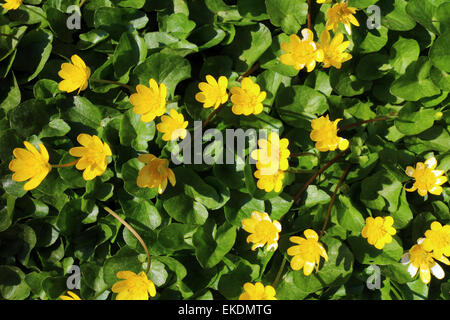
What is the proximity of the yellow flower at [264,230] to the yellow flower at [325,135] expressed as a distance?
0.31 metres

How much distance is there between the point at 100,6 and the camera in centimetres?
168

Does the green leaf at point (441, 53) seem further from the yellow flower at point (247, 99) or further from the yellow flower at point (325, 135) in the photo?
the yellow flower at point (247, 99)

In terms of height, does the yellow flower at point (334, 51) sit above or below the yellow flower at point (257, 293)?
above

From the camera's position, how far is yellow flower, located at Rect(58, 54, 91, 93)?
56.9 inches

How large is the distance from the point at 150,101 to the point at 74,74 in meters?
0.31

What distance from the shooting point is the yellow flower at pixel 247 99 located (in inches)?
55.5

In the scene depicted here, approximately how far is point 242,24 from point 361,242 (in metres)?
0.96

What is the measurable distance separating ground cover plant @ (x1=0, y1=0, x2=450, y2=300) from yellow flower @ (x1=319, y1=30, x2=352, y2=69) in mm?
54

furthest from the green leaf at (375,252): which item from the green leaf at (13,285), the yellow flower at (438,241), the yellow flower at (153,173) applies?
the green leaf at (13,285)

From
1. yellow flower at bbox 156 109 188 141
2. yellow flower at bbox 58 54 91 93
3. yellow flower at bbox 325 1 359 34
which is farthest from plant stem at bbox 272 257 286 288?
yellow flower at bbox 58 54 91 93

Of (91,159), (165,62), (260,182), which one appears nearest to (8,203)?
(91,159)

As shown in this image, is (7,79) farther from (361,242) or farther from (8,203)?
(361,242)

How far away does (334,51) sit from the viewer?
1.47 metres

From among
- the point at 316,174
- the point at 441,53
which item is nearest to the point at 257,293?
the point at 316,174
